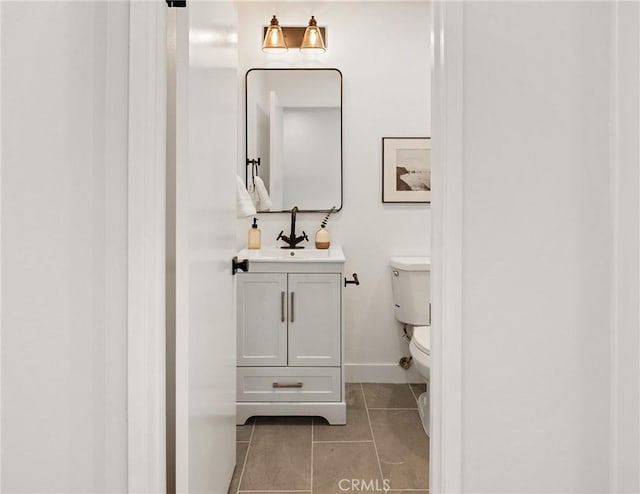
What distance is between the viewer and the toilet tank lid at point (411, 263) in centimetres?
274

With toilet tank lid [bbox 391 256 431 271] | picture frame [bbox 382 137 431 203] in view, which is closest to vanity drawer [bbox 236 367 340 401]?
toilet tank lid [bbox 391 256 431 271]

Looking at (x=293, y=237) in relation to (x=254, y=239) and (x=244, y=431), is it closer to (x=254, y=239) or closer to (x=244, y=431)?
(x=254, y=239)

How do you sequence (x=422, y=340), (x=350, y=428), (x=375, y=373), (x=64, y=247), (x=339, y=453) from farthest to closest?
(x=375, y=373)
(x=350, y=428)
(x=422, y=340)
(x=339, y=453)
(x=64, y=247)

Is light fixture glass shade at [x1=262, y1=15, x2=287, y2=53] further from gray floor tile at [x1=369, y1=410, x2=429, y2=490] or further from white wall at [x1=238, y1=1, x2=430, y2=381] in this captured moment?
gray floor tile at [x1=369, y1=410, x2=429, y2=490]

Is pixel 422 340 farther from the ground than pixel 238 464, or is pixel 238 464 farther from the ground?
pixel 422 340

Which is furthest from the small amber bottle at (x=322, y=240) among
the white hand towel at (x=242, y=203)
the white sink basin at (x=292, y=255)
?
the white hand towel at (x=242, y=203)

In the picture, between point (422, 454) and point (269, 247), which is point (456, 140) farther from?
point (269, 247)

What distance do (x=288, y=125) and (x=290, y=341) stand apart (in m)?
1.33

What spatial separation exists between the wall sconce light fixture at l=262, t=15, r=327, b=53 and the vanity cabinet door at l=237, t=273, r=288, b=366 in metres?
1.40

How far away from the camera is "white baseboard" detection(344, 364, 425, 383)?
10.1ft

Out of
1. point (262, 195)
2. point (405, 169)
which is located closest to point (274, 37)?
point (262, 195)

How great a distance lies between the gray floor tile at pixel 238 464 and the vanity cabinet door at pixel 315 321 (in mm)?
468

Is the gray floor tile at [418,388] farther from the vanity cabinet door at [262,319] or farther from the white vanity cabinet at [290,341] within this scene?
the vanity cabinet door at [262,319]

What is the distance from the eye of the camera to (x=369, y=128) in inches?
118
